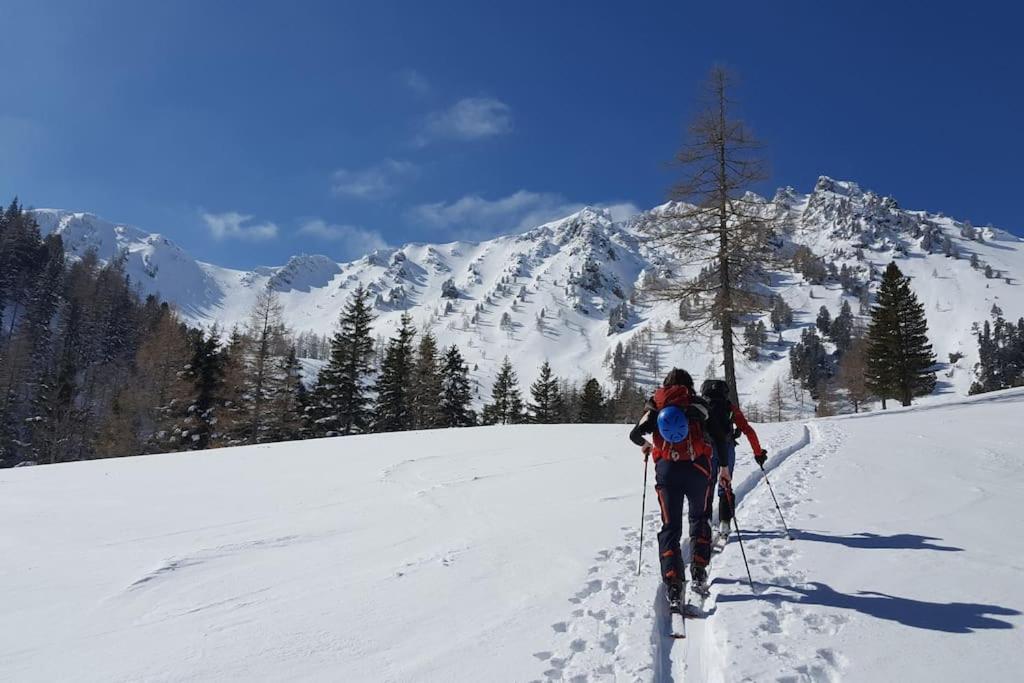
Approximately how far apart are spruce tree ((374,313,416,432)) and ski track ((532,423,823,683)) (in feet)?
98.6

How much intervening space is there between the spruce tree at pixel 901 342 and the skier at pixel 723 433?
3284cm

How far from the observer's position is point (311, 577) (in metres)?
4.93

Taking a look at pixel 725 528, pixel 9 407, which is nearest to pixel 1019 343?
pixel 725 528

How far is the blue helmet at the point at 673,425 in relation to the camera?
4.55m

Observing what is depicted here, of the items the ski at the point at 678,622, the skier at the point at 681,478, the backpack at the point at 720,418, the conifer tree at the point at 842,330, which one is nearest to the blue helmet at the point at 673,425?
the skier at the point at 681,478

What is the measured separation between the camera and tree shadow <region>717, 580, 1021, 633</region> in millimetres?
3771

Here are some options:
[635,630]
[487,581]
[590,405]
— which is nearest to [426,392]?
[590,405]

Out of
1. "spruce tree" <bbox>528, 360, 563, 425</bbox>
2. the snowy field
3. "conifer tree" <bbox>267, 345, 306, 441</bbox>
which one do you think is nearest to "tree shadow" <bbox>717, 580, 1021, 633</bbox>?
the snowy field

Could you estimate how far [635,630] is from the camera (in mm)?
3945

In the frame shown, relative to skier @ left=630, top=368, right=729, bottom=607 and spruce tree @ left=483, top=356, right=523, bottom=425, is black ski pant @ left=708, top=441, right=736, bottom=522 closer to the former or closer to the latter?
skier @ left=630, top=368, right=729, bottom=607

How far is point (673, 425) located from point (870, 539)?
130 inches

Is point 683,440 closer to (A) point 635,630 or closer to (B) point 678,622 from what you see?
(B) point 678,622

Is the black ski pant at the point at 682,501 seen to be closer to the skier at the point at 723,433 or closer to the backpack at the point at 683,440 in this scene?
the backpack at the point at 683,440

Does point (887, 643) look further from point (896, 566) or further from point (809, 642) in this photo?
point (896, 566)
